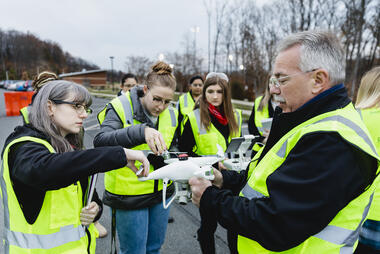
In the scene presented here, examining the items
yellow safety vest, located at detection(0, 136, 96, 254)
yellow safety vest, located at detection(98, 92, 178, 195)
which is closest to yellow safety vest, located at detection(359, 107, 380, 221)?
Result: yellow safety vest, located at detection(98, 92, 178, 195)

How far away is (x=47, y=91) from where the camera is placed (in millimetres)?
1377

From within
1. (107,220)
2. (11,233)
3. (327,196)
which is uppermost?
(327,196)

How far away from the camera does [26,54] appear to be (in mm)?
75562

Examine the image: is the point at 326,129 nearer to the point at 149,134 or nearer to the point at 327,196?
the point at 327,196

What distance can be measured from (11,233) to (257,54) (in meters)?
21.5

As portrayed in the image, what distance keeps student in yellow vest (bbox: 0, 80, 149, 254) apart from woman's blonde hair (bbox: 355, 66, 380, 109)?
1.85m

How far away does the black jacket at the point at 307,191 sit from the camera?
0.92 m

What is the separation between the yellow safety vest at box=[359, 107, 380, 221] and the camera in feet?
5.37

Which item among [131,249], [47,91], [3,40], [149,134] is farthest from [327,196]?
[3,40]

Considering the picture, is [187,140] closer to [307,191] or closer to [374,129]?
[374,129]

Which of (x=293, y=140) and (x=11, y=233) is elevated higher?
(x=293, y=140)

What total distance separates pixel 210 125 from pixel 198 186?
1568 millimetres

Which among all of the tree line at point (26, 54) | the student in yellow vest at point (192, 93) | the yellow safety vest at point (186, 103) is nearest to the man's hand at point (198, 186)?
the yellow safety vest at point (186, 103)

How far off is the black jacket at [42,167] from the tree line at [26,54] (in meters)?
77.6
